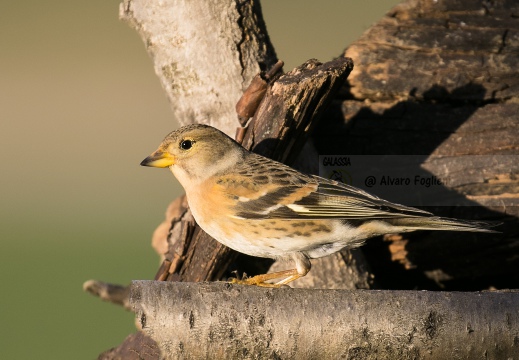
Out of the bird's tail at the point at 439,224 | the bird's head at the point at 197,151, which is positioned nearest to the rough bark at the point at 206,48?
the bird's head at the point at 197,151

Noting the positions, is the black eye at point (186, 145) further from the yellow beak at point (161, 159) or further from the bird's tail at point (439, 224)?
the bird's tail at point (439, 224)

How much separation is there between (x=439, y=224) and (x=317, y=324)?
1.31 metres

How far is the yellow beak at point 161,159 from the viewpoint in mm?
5582

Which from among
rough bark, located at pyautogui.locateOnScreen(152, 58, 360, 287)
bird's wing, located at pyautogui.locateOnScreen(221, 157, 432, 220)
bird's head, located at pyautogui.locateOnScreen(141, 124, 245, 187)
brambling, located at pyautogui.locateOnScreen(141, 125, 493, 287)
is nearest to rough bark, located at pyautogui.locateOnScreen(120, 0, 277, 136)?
rough bark, located at pyautogui.locateOnScreen(152, 58, 360, 287)

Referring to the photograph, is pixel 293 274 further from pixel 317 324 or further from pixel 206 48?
pixel 206 48

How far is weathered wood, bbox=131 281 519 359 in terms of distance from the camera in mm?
4176

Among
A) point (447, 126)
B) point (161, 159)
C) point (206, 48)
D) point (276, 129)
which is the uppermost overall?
point (206, 48)

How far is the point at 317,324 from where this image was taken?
4238mm

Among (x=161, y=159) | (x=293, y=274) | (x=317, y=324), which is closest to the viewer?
(x=317, y=324)

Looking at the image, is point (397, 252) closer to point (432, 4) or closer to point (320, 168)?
point (320, 168)

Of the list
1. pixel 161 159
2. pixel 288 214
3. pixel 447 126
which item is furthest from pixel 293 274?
pixel 447 126

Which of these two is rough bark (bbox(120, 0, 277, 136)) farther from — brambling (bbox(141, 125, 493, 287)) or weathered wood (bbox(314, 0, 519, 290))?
brambling (bbox(141, 125, 493, 287))

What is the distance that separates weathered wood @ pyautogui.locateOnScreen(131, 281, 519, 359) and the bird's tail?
729 mm

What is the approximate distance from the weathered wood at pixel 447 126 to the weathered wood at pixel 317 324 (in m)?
2.31
